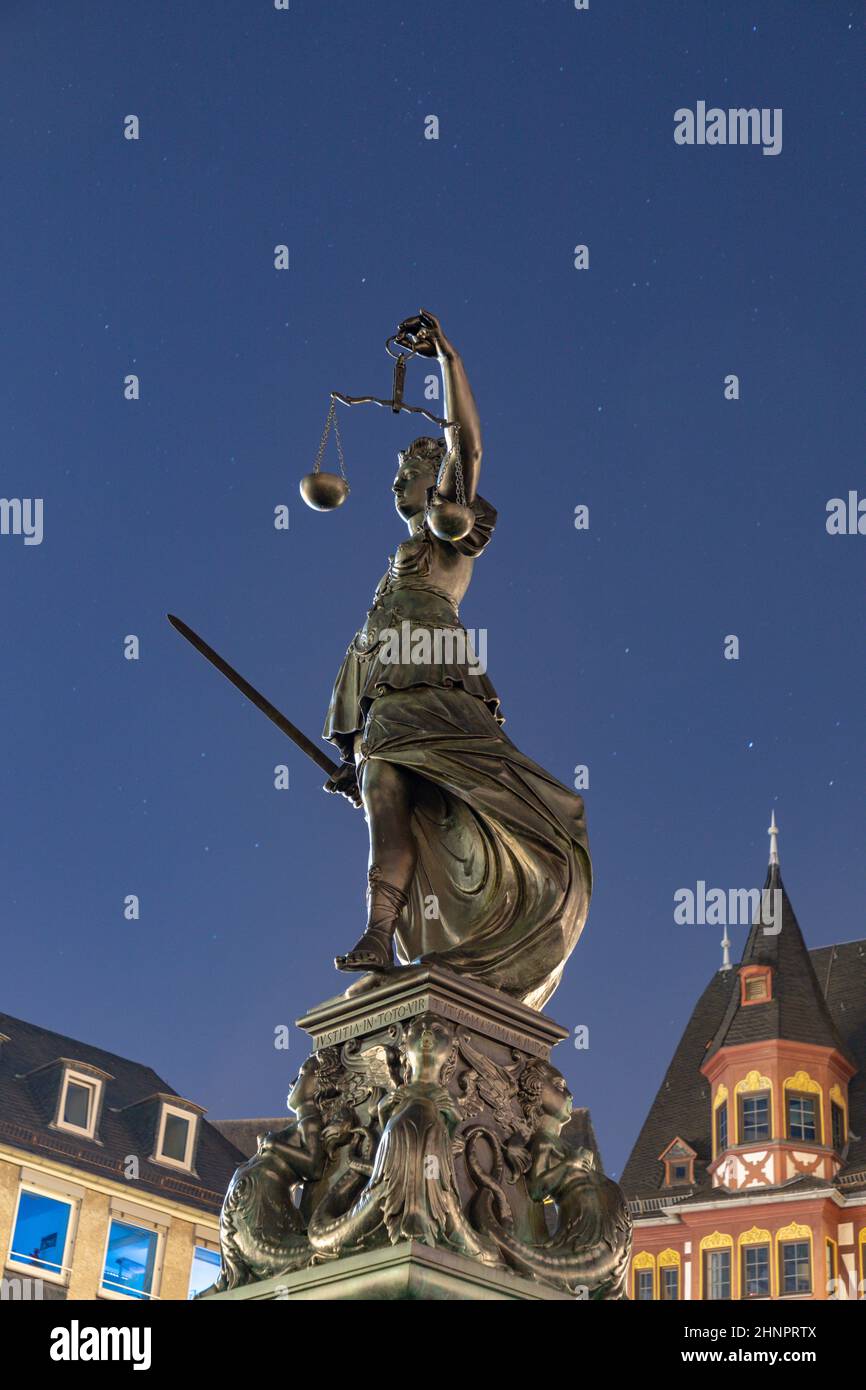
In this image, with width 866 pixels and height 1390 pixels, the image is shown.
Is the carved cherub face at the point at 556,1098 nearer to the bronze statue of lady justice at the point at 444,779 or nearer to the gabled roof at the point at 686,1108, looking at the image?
the bronze statue of lady justice at the point at 444,779

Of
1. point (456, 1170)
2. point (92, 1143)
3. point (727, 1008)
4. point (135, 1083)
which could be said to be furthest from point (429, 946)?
point (727, 1008)

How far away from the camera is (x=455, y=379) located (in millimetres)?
8898

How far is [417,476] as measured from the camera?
371 inches

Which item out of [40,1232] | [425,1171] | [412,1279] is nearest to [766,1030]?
[40,1232]

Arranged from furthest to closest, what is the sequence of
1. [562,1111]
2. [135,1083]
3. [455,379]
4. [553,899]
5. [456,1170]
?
1. [135,1083]
2. [455,379]
3. [553,899]
4. [562,1111]
5. [456,1170]

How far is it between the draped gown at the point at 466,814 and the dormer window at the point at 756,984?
34.9 m

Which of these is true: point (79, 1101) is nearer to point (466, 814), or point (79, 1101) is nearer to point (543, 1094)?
point (466, 814)

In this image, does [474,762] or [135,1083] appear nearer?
[474,762]

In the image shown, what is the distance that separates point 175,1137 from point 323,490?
93.2ft

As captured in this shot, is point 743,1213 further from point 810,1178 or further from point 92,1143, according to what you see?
point 92,1143

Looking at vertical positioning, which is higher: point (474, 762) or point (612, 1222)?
point (474, 762)

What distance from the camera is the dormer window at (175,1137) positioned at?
34906mm
